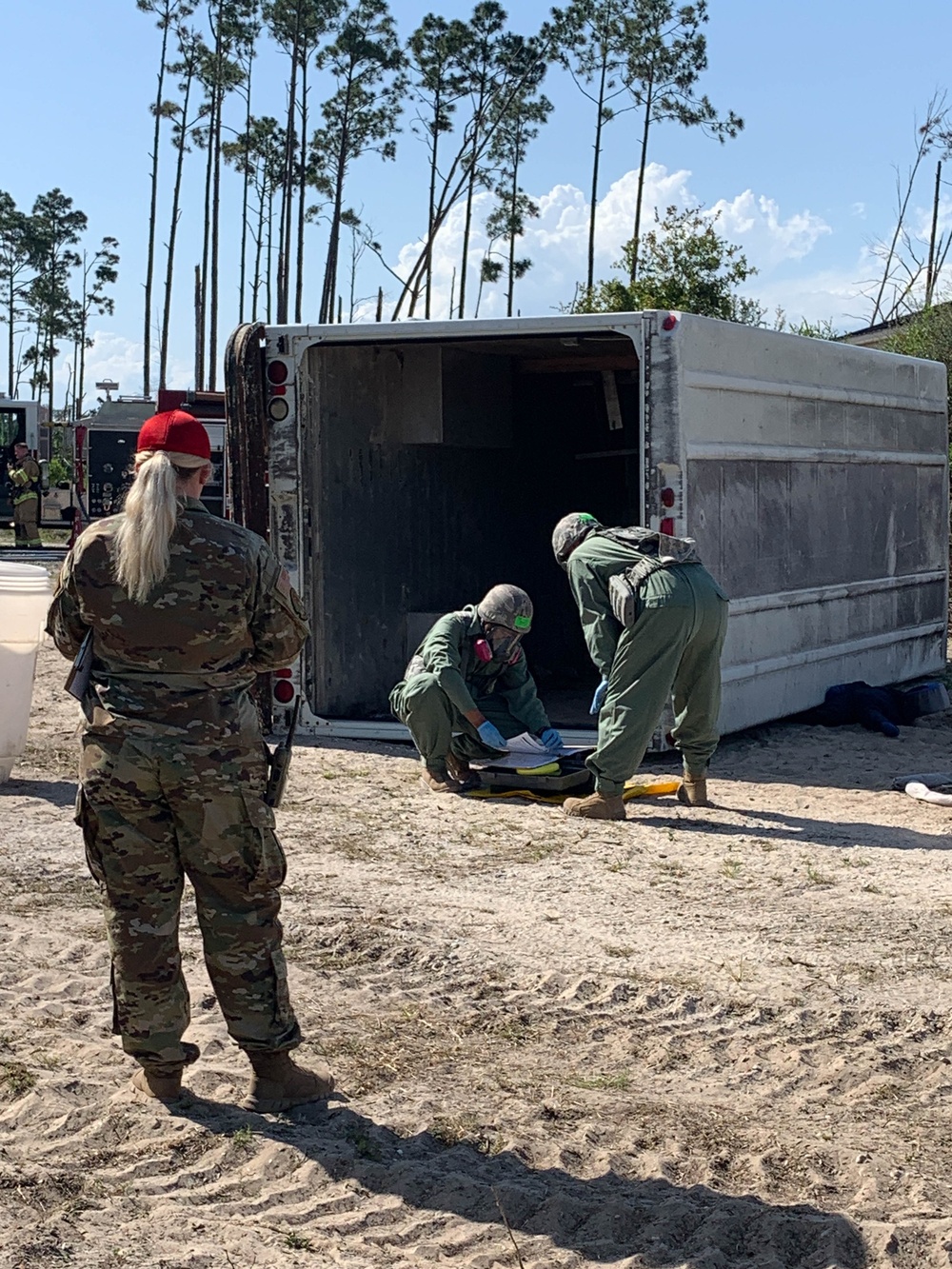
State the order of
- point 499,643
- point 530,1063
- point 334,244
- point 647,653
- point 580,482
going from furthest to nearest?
point 334,244, point 580,482, point 499,643, point 647,653, point 530,1063

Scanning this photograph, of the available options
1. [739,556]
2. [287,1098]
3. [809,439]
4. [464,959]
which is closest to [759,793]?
[739,556]

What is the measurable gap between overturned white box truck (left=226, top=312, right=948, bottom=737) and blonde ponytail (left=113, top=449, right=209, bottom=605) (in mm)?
4955

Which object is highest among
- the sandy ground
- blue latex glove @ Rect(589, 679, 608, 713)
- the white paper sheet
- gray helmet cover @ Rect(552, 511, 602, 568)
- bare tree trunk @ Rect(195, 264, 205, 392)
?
bare tree trunk @ Rect(195, 264, 205, 392)

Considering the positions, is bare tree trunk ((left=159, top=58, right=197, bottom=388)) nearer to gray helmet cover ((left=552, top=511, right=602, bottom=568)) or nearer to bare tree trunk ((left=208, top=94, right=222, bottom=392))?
bare tree trunk ((left=208, top=94, right=222, bottom=392))

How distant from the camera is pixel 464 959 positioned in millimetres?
5406

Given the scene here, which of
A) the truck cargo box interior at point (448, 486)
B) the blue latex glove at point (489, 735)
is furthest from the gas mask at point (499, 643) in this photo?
the truck cargo box interior at point (448, 486)

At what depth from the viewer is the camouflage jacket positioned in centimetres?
386

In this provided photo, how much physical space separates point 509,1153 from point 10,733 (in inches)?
199

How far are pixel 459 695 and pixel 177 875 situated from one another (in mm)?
4156

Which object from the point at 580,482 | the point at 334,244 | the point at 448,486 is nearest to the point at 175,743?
the point at 448,486

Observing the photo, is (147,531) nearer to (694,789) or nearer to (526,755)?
(694,789)

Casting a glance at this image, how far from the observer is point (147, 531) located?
379 cm

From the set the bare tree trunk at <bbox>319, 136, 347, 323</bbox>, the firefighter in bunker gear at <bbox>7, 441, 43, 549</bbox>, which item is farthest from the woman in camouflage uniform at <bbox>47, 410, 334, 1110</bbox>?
the bare tree trunk at <bbox>319, 136, 347, 323</bbox>

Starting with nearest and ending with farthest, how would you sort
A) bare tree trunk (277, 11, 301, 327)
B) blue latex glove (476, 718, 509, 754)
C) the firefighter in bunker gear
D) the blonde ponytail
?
the blonde ponytail < blue latex glove (476, 718, 509, 754) < the firefighter in bunker gear < bare tree trunk (277, 11, 301, 327)
